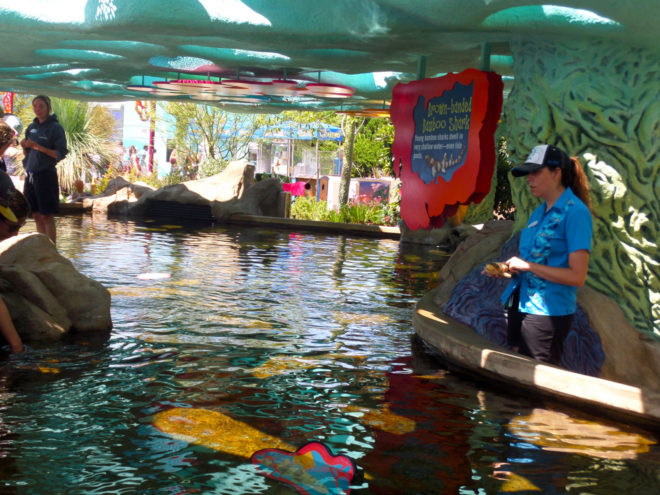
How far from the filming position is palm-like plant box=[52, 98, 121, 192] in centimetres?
2480

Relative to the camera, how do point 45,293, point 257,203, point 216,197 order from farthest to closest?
point 257,203 < point 216,197 < point 45,293

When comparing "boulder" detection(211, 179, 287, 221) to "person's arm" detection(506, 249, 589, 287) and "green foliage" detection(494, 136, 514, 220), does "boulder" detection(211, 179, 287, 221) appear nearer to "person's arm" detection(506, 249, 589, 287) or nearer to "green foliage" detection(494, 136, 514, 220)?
"green foliage" detection(494, 136, 514, 220)

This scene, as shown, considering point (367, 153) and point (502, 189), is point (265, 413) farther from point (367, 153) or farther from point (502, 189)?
point (367, 153)

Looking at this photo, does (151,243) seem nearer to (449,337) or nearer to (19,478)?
(449,337)

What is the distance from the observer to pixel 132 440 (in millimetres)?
4074

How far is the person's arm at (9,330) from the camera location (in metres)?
5.61

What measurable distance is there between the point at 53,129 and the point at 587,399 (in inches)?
292

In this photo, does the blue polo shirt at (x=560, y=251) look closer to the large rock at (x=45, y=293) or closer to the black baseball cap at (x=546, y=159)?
the black baseball cap at (x=546, y=159)

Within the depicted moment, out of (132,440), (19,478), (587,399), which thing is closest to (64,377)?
(132,440)

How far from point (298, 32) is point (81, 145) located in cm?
2003

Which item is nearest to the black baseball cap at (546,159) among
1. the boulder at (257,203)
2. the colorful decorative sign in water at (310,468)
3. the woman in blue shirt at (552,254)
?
the woman in blue shirt at (552,254)

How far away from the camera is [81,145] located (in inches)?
1001

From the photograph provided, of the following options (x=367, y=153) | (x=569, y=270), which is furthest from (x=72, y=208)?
(x=367, y=153)

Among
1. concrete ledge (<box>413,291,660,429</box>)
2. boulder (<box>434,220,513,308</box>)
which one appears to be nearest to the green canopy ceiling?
boulder (<box>434,220,513,308</box>)
